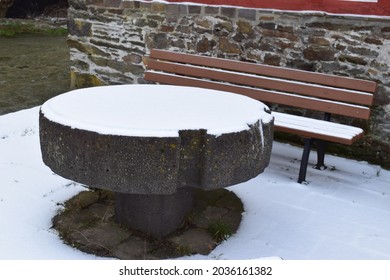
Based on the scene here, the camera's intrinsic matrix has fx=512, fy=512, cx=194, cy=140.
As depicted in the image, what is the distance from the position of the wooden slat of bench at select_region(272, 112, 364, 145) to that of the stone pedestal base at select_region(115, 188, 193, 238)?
114 cm

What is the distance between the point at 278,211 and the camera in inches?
135

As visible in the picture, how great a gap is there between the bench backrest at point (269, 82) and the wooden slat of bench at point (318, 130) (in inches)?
8.8

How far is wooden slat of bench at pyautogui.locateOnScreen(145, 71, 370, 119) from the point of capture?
4035mm

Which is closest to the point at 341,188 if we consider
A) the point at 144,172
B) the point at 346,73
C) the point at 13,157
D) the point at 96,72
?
the point at 346,73

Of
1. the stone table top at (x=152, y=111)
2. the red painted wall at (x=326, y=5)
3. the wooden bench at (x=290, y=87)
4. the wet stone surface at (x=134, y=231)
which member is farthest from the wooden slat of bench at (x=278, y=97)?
the wet stone surface at (x=134, y=231)

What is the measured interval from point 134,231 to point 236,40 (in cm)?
251

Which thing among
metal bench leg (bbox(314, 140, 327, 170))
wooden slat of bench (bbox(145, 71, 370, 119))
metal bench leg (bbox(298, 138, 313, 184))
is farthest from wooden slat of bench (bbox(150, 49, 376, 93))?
metal bench leg (bbox(298, 138, 313, 184))

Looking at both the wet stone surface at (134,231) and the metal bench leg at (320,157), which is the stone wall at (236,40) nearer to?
the metal bench leg at (320,157)

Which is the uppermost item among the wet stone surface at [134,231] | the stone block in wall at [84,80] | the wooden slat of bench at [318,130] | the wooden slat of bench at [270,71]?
the wooden slat of bench at [270,71]

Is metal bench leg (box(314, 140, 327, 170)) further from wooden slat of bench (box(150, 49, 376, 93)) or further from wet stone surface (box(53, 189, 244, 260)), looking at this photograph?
wet stone surface (box(53, 189, 244, 260))

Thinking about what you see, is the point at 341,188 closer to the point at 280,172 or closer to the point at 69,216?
the point at 280,172

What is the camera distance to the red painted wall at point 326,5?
4.11 metres

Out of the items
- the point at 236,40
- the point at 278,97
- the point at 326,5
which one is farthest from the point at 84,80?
the point at 326,5

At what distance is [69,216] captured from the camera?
3205 mm
